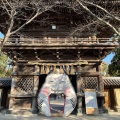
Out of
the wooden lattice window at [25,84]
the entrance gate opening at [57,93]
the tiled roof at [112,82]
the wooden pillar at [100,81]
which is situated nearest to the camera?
the entrance gate opening at [57,93]

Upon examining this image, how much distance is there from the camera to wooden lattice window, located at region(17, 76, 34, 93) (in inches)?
341

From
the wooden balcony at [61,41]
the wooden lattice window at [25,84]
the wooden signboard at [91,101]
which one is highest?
the wooden balcony at [61,41]

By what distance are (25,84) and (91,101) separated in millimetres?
4201

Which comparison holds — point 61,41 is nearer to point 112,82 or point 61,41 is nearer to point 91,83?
point 91,83

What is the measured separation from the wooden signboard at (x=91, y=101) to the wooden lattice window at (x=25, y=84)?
346cm

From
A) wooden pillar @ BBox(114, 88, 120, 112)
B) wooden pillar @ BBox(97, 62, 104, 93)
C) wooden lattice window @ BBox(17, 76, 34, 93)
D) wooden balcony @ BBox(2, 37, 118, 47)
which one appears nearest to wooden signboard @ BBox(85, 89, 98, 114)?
wooden pillar @ BBox(97, 62, 104, 93)

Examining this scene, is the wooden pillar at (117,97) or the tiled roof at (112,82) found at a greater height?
the tiled roof at (112,82)

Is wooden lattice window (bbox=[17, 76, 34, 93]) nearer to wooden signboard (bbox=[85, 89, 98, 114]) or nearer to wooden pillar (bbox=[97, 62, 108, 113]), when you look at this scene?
wooden signboard (bbox=[85, 89, 98, 114])

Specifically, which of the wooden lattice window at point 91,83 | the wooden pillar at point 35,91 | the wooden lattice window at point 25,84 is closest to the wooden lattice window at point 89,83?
the wooden lattice window at point 91,83

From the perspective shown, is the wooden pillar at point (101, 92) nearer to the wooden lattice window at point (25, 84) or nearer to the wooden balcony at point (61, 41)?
the wooden balcony at point (61, 41)

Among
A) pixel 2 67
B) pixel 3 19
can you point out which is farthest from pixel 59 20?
pixel 2 67

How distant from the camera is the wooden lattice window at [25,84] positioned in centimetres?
867

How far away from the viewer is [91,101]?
8109 mm

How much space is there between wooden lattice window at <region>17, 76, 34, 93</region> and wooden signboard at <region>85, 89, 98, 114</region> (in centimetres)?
346
